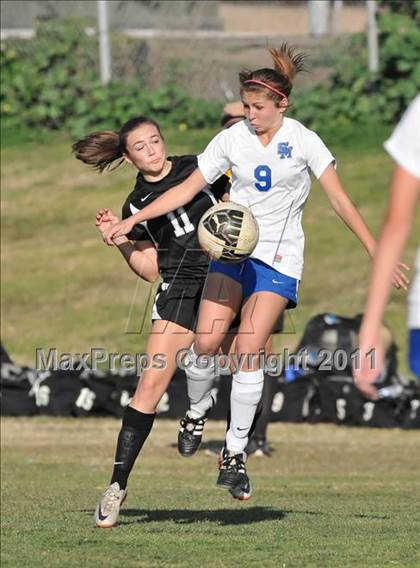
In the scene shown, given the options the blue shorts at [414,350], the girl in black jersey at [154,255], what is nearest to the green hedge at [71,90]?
the girl in black jersey at [154,255]

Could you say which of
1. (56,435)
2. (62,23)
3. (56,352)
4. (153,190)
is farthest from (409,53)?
(153,190)

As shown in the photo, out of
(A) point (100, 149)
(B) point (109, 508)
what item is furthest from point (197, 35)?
(B) point (109, 508)

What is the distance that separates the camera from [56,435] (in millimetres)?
13062

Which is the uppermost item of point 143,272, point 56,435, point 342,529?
point 143,272

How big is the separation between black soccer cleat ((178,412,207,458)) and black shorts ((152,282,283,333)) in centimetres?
57

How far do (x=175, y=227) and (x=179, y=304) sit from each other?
0.45 m

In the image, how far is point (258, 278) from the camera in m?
7.30

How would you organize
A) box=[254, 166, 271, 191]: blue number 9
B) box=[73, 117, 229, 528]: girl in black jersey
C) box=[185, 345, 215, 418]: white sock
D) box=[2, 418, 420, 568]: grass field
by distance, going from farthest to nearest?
box=[185, 345, 215, 418]: white sock, box=[73, 117, 229, 528]: girl in black jersey, box=[254, 166, 271, 191]: blue number 9, box=[2, 418, 420, 568]: grass field

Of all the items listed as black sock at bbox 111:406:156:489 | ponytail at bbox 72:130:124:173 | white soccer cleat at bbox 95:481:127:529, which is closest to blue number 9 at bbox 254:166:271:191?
ponytail at bbox 72:130:124:173

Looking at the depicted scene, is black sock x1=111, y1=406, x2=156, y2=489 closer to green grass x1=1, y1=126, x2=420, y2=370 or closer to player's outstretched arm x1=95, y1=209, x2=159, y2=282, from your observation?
player's outstretched arm x1=95, y1=209, x2=159, y2=282

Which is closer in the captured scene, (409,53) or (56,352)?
(56,352)

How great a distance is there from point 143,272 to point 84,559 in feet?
6.46

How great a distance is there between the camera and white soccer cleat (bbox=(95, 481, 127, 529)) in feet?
23.8

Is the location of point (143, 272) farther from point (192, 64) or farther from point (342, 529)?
point (192, 64)
